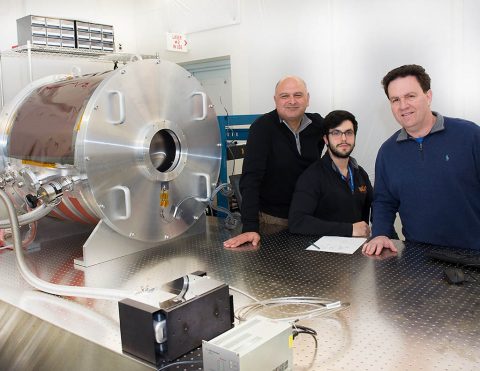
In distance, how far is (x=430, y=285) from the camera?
142 centimetres

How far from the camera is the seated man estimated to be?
7.11ft

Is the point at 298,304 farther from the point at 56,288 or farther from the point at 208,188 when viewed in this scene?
the point at 208,188

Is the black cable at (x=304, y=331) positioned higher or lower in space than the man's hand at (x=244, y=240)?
lower

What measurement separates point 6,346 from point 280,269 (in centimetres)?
89

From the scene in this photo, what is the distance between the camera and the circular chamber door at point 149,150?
1702 millimetres

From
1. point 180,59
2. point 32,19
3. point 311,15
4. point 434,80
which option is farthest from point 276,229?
point 180,59

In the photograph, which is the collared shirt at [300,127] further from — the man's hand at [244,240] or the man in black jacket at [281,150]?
the man's hand at [244,240]

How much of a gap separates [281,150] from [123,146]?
35.5 inches

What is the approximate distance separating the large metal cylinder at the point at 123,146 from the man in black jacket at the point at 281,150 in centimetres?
25

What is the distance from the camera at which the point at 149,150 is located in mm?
1854

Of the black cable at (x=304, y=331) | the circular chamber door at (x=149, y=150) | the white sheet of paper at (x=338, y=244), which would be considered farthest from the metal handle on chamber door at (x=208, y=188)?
the black cable at (x=304, y=331)

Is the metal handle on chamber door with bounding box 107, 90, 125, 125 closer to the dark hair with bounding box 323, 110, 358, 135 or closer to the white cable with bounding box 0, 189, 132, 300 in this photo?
the white cable with bounding box 0, 189, 132, 300

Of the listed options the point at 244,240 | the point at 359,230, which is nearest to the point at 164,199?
the point at 244,240

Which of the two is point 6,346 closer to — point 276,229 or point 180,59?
point 276,229
